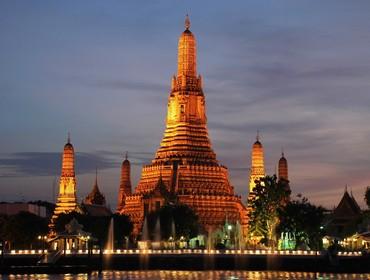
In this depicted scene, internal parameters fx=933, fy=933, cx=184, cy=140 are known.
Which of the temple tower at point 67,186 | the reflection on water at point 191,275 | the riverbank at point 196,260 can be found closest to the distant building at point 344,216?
the temple tower at point 67,186

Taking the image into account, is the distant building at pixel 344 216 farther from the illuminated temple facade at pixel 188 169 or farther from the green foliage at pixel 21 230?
the green foliage at pixel 21 230

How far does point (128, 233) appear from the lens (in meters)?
141

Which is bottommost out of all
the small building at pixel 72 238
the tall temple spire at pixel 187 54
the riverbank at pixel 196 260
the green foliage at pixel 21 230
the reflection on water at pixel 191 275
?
the reflection on water at pixel 191 275

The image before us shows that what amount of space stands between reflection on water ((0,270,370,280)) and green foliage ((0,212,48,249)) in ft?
139

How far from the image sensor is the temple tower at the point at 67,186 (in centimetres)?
16350

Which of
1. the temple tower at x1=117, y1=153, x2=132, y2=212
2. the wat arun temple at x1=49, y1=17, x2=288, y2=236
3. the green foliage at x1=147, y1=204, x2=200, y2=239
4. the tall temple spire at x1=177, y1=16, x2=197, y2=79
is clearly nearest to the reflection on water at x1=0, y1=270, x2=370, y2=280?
the green foliage at x1=147, y1=204, x2=200, y2=239

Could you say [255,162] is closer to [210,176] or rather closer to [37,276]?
[210,176]

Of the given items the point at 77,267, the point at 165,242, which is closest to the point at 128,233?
the point at 165,242

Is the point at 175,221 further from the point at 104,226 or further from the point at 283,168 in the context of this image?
the point at 283,168

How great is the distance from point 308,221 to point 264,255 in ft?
46.4

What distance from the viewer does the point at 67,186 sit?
164250 mm

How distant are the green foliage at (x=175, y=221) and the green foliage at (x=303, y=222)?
1948cm

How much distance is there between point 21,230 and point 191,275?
53.6 meters

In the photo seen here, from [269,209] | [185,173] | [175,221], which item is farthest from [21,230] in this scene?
[269,209]
